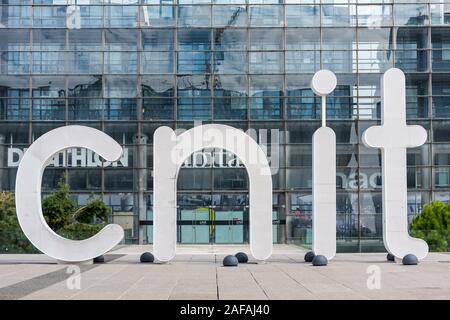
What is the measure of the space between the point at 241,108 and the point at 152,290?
21.6m

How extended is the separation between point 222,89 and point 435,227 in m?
12.1

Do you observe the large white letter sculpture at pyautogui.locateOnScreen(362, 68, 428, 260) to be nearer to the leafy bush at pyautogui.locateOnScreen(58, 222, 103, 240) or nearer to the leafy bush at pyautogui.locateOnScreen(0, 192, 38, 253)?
the leafy bush at pyautogui.locateOnScreen(58, 222, 103, 240)

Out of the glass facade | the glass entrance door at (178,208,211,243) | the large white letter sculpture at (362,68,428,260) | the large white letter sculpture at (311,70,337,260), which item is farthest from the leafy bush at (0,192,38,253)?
the large white letter sculpture at (362,68,428,260)

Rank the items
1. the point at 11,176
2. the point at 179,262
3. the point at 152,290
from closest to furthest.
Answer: the point at 152,290 < the point at 179,262 < the point at 11,176

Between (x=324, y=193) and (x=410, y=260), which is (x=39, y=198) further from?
(x=410, y=260)

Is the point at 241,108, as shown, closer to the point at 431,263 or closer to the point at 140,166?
the point at 140,166

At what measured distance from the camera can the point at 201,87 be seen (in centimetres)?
3609

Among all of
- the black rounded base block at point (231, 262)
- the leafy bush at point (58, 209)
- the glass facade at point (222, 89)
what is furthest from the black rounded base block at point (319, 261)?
the glass facade at point (222, 89)

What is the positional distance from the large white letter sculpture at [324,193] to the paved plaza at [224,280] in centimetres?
70

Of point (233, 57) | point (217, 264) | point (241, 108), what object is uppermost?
point (233, 57)

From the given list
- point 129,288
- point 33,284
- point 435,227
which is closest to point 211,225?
point 435,227

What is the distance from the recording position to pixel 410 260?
21141 mm
